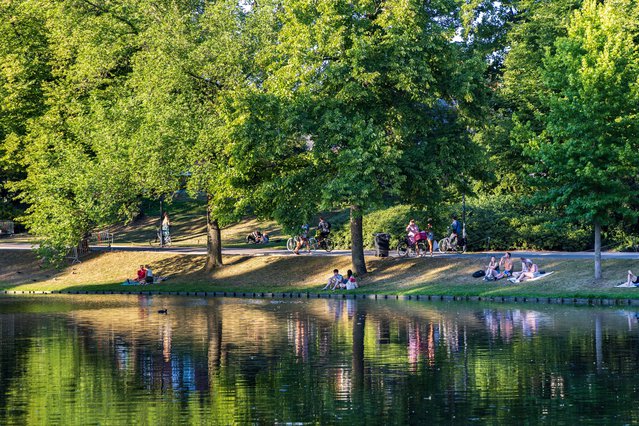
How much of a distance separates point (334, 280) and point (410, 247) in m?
5.63

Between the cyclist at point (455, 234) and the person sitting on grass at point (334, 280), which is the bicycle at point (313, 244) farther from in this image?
the person sitting on grass at point (334, 280)

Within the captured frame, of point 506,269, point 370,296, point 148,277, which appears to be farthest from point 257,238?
point 506,269

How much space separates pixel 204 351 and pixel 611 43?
23414 mm

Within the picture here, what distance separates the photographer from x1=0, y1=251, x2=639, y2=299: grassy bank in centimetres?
4403

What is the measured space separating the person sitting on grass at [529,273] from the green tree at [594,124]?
9.03ft

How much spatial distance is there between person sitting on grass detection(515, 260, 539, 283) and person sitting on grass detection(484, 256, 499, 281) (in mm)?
1068

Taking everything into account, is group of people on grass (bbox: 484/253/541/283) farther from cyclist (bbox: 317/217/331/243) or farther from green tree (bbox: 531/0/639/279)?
cyclist (bbox: 317/217/331/243)

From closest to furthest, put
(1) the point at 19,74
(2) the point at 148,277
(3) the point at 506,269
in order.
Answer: (3) the point at 506,269
(2) the point at 148,277
(1) the point at 19,74

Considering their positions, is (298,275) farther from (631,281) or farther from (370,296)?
(631,281)

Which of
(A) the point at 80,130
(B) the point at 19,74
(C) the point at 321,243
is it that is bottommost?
(C) the point at 321,243

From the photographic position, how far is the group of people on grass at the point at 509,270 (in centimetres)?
4569

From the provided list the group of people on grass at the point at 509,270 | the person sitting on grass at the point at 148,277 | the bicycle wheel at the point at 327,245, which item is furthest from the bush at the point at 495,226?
the person sitting on grass at the point at 148,277

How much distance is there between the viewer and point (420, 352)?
2762cm

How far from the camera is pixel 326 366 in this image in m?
25.5
